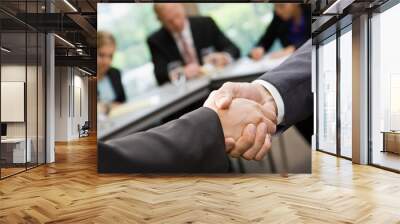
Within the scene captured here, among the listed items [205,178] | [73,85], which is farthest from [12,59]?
[73,85]

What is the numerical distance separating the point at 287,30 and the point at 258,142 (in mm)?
1854

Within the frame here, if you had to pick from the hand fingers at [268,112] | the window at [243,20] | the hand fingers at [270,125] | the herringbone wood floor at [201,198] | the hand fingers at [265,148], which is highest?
the window at [243,20]

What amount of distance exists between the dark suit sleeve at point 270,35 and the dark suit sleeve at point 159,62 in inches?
60.2

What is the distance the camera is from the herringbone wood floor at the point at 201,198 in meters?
3.97

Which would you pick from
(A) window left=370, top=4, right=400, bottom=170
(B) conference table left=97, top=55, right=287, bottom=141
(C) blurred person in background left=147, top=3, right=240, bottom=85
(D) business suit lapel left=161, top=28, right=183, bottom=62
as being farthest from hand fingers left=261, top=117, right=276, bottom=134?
(A) window left=370, top=4, right=400, bottom=170

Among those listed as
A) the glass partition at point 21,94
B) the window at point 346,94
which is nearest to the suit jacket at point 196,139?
the glass partition at point 21,94

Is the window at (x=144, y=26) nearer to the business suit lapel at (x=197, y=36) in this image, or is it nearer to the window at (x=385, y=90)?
the business suit lapel at (x=197, y=36)

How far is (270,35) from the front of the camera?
6594 millimetres

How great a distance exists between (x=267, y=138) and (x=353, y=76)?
3.10 m

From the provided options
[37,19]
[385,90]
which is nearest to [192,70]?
[37,19]

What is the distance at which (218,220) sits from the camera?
385cm

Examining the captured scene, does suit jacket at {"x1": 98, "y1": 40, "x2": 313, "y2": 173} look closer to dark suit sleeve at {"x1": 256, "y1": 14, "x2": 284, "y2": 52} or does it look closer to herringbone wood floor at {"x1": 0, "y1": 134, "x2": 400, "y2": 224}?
herringbone wood floor at {"x1": 0, "y1": 134, "x2": 400, "y2": 224}

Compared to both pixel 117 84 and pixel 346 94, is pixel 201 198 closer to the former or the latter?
pixel 117 84

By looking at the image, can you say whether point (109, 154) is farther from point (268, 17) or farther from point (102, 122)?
point (268, 17)
